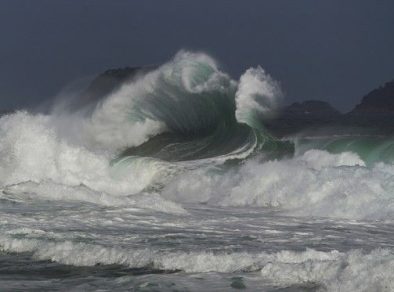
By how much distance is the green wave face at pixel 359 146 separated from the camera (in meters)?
20.5

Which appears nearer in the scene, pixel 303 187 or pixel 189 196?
pixel 303 187

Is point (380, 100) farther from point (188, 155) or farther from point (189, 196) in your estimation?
point (189, 196)

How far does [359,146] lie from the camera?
21.6 meters

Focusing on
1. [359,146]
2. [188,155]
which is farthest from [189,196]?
[359,146]

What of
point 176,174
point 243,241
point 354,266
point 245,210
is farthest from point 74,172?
point 354,266

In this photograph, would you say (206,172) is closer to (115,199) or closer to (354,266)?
(115,199)

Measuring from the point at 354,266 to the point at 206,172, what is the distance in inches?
533

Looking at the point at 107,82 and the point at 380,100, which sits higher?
the point at 380,100

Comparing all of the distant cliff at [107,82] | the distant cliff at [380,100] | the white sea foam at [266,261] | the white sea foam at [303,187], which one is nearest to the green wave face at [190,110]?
the distant cliff at [107,82]

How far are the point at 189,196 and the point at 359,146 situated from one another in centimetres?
681

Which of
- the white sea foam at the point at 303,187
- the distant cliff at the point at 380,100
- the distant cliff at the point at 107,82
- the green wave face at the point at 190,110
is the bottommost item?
the white sea foam at the point at 303,187

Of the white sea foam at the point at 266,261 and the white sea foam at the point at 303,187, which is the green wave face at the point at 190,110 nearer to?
the white sea foam at the point at 303,187

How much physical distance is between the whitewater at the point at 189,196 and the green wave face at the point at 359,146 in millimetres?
82

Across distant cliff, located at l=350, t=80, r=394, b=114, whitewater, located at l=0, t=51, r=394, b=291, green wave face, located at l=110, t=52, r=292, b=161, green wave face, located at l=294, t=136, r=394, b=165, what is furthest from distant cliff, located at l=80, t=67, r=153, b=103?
distant cliff, located at l=350, t=80, r=394, b=114
